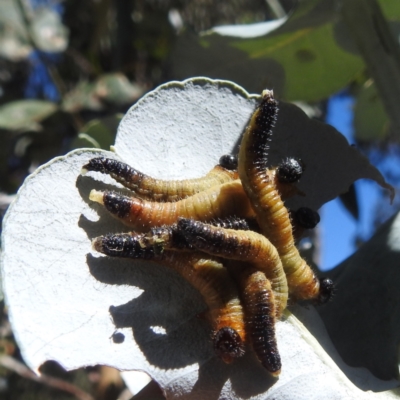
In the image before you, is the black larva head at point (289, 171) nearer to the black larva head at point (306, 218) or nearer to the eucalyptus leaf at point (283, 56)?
the black larva head at point (306, 218)

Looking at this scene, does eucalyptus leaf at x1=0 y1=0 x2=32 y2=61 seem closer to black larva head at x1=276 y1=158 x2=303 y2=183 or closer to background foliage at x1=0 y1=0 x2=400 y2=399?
background foliage at x1=0 y1=0 x2=400 y2=399

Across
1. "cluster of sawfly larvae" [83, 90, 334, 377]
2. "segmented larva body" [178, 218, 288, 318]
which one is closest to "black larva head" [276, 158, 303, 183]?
"cluster of sawfly larvae" [83, 90, 334, 377]

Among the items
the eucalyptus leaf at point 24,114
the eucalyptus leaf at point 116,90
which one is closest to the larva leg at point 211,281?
the eucalyptus leaf at point 24,114

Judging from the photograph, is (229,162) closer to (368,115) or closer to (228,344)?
(228,344)

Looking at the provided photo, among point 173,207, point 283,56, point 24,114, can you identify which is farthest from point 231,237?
point 24,114

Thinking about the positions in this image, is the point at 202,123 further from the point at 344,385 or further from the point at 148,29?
the point at 148,29

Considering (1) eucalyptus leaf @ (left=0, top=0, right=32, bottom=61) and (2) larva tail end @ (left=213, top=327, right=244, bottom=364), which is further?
(1) eucalyptus leaf @ (left=0, top=0, right=32, bottom=61)
